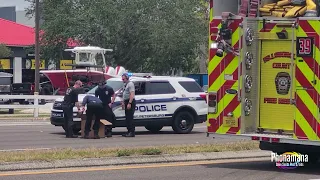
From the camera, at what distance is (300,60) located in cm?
1267

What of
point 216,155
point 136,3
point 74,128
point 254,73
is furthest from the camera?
point 136,3

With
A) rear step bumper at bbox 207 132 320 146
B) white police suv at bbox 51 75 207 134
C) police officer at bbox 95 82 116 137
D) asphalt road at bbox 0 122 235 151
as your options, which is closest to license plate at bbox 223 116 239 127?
rear step bumper at bbox 207 132 320 146

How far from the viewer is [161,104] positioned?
2255 cm

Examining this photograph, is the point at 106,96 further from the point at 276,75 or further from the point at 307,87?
the point at 307,87

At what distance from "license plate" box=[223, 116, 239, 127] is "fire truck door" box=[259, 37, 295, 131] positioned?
0.47 m

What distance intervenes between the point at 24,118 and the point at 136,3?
694 inches

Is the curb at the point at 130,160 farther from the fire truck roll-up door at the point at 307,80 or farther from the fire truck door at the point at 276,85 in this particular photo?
the fire truck roll-up door at the point at 307,80

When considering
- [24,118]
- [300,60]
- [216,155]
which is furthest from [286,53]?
[24,118]

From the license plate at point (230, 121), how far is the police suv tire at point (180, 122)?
9224 millimetres

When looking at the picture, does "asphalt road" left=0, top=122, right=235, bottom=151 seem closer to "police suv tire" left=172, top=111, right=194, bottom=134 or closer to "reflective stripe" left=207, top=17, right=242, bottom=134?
"police suv tire" left=172, top=111, right=194, bottom=134

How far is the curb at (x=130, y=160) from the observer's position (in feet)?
42.3

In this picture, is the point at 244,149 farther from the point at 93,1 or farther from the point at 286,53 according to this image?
the point at 93,1

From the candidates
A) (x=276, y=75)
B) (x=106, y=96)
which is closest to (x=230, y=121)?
(x=276, y=75)

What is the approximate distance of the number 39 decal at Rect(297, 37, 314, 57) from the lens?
12.5 metres
